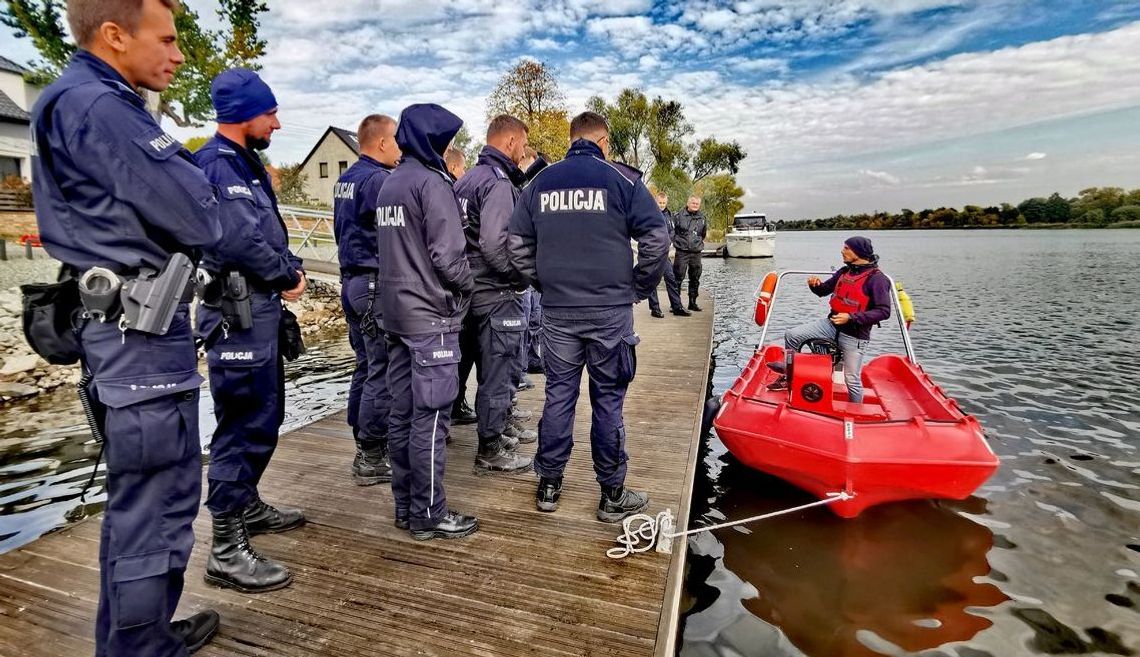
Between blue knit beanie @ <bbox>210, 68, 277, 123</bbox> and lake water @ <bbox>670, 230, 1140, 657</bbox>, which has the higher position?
blue knit beanie @ <bbox>210, 68, 277, 123</bbox>

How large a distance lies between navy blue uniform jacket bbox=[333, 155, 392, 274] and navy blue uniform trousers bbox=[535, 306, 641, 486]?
1237 millimetres

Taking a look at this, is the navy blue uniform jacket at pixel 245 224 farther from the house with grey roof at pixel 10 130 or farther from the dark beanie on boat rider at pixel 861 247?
the house with grey roof at pixel 10 130

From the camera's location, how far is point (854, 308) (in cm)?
505

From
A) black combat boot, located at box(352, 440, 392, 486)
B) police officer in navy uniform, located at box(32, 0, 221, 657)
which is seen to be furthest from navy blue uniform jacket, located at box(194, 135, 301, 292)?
black combat boot, located at box(352, 440, 392, 486)

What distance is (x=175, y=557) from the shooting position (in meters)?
1.81

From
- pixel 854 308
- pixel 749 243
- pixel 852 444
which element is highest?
pixel 749 243

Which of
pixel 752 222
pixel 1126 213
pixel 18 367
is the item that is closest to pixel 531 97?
pixel 752 222

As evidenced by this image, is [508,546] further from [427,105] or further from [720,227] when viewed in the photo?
[720,227]

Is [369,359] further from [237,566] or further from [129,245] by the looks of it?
[129,245]

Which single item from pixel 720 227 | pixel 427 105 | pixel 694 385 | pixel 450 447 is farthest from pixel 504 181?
pixel 720 227

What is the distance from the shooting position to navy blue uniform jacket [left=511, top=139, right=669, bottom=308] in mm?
2980

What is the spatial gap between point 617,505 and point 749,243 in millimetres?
34293

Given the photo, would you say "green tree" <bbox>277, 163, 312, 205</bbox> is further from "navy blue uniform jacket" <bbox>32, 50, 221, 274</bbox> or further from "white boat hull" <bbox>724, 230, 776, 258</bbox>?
"navy blue uniform jacket" <bbox>32, 50, 221, 274</bbox>

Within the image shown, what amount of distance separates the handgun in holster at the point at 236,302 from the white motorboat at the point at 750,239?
3496 centimetres
